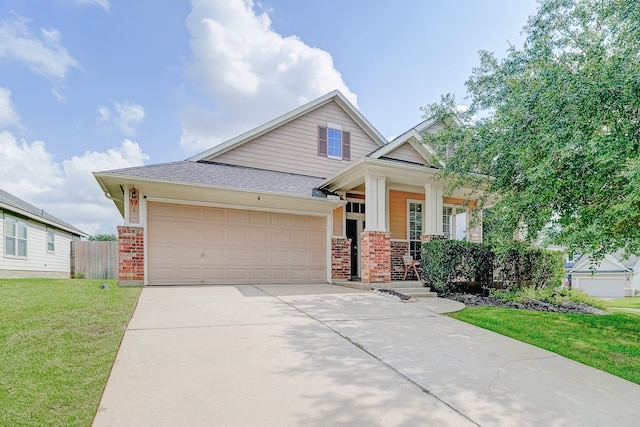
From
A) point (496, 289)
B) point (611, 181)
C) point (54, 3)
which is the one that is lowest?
point (496, 289)

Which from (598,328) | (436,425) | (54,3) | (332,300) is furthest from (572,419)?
(54,3)

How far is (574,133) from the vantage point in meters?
4.93

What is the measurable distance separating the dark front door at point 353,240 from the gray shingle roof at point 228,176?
1727mm

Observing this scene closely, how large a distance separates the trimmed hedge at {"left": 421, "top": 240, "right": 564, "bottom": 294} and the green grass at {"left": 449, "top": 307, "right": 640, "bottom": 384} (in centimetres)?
194

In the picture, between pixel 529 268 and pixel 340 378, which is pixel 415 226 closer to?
pixel 529 268

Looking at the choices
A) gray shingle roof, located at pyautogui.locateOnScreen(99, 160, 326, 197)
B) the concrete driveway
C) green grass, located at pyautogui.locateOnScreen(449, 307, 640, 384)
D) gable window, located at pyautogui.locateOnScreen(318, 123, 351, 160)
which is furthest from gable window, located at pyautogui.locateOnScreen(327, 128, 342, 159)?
the concrete driveway

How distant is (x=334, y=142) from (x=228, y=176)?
4676 mm

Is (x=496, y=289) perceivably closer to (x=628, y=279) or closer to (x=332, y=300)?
(x=332, y=300)

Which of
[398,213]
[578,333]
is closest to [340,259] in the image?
[398,213]

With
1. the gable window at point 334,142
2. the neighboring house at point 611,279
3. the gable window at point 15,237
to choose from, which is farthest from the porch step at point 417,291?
the neighboring house at point 611,279

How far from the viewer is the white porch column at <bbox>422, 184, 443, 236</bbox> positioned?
32.6 feet

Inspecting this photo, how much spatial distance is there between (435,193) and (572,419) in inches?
315

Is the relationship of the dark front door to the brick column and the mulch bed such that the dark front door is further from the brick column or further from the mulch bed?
the brick column

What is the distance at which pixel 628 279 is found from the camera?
2597 cm
